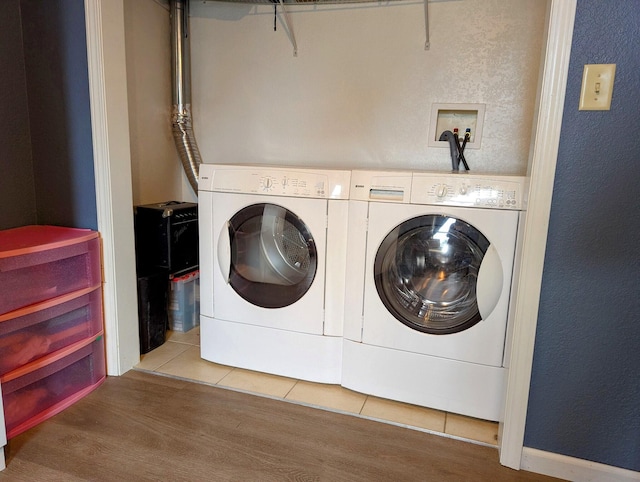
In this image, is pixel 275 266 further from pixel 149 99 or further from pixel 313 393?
pixel 149 99

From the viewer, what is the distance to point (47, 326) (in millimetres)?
1712

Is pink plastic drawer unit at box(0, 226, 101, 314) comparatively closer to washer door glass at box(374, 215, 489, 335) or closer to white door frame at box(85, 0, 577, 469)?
white door frame at box(85, 0, 577, 469)

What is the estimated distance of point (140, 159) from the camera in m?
2.42

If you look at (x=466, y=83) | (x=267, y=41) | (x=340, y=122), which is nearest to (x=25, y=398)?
(x=340, y=122)

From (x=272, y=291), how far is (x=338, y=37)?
1.41m

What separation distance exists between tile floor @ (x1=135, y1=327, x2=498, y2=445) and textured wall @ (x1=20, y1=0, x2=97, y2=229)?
2.56 feet

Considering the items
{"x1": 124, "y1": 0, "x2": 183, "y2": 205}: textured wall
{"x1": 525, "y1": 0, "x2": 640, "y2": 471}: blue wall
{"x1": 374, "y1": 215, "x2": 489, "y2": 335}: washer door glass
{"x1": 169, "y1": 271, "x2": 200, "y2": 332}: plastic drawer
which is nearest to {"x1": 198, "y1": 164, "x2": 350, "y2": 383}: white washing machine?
{"x1": 374, "y1": 215, "x2": 489, "y2": 335}: washer door glass

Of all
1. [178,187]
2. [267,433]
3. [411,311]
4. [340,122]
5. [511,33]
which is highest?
[511,33]

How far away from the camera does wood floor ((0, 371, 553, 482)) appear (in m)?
1.43

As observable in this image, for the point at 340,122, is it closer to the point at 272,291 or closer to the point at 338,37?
the point at 338,37

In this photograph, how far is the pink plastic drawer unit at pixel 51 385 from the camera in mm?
1581

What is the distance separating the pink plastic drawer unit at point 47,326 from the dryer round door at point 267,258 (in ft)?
1.97

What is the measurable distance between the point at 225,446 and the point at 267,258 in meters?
0.79

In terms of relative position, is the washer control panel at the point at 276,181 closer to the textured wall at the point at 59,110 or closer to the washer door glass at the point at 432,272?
the washer door glass at the point at 432,272
